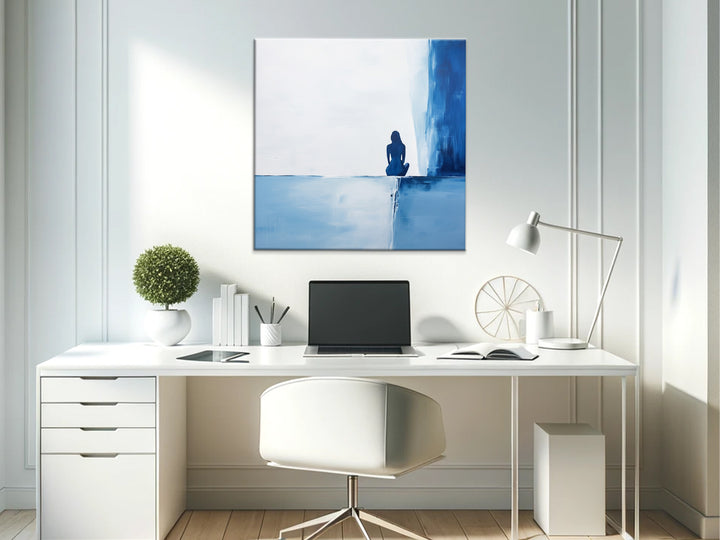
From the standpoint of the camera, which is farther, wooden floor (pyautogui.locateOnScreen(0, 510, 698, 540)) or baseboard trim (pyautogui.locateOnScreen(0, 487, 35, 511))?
baseboard trim (pyautogui.locateOnScreen(0, 487, 35, 511))

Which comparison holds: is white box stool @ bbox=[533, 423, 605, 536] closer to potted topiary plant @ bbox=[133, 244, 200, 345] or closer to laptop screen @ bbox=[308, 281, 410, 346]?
laptop screen @ bbox=[308, 281, 410, 346]

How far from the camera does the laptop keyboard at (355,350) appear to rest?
2.72 meters

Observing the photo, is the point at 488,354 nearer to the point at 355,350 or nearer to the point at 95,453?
the point at 355,350

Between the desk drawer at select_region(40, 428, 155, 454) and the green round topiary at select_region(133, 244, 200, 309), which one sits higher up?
the green round topiary at select_region(133, 244, 200, 309)

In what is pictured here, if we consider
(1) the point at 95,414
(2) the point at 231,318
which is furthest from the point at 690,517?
(1) the point at 95,414

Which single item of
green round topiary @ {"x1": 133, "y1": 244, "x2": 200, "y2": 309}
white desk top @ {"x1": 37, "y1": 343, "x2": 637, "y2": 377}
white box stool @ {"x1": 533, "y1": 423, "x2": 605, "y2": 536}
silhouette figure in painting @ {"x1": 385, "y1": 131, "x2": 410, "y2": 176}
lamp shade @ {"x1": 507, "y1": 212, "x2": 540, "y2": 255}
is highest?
silhouette figure in painting @ {"x1": 385, "y1": 131, "x2": 410, "y2": 176}

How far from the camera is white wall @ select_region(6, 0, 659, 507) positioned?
3008 millimetres

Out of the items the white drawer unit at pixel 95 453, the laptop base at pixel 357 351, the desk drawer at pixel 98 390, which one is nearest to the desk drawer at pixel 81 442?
the white drawer unit at pixel 95 453

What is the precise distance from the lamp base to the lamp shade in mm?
380

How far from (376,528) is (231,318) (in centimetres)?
104

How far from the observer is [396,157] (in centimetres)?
302

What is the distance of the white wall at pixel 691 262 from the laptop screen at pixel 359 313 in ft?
3.73

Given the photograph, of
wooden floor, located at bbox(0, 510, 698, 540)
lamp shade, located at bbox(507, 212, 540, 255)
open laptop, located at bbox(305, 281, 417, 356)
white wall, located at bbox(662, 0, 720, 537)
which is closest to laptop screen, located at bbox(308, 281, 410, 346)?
open laptop, located at bbox(305, 281, 417, 356)

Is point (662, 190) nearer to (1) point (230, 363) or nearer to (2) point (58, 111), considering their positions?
(1) point (230, 363)
